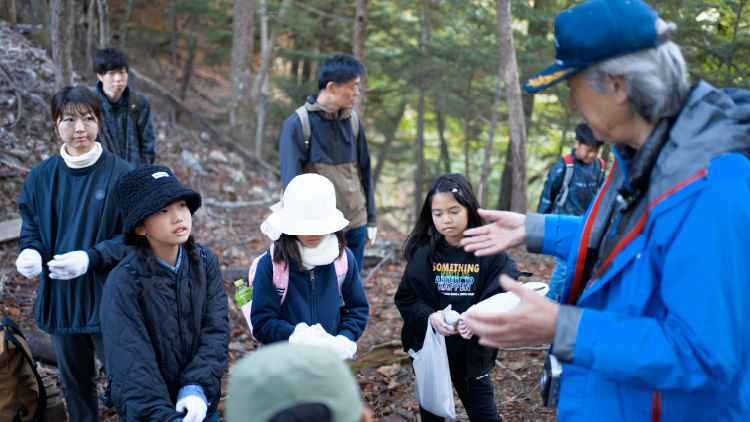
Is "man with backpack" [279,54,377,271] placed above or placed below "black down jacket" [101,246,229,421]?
above

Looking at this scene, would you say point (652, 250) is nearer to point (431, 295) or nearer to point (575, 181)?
point (431, 295)

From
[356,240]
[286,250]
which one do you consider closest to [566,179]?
[356,240]

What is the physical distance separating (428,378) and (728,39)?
712 centimetres

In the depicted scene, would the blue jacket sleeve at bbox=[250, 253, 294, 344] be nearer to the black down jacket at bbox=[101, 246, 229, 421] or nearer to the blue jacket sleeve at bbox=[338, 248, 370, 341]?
the black down jacket at bbox=[101, 246, 229, 421]

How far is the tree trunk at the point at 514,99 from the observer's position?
8.06m

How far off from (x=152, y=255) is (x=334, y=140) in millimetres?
2285

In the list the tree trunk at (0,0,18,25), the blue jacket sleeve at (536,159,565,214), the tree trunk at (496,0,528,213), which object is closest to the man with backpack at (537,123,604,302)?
the blue jacket sleeve at (536,159,565,214)

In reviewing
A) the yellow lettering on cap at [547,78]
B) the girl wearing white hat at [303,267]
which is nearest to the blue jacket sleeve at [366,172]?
the girl wearing white hat at [303,267]

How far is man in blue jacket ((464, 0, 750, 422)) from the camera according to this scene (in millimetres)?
1370

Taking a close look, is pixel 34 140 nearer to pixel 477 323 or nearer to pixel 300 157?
pixel 300 157

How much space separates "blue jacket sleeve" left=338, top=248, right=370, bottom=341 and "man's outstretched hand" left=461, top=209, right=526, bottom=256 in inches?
43.3

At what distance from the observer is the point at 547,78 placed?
1.77 metres

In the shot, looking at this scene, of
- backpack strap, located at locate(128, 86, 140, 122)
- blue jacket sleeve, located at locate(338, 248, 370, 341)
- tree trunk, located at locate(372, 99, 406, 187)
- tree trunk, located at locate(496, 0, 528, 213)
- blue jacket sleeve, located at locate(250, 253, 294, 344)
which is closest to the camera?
blue jacket sleeve, located at locate(250, 253, 294, 344)

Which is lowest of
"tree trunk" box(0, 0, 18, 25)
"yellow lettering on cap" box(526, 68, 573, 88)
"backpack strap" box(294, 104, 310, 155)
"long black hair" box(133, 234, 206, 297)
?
"long black hair" box(133, 234, 206, 297)
